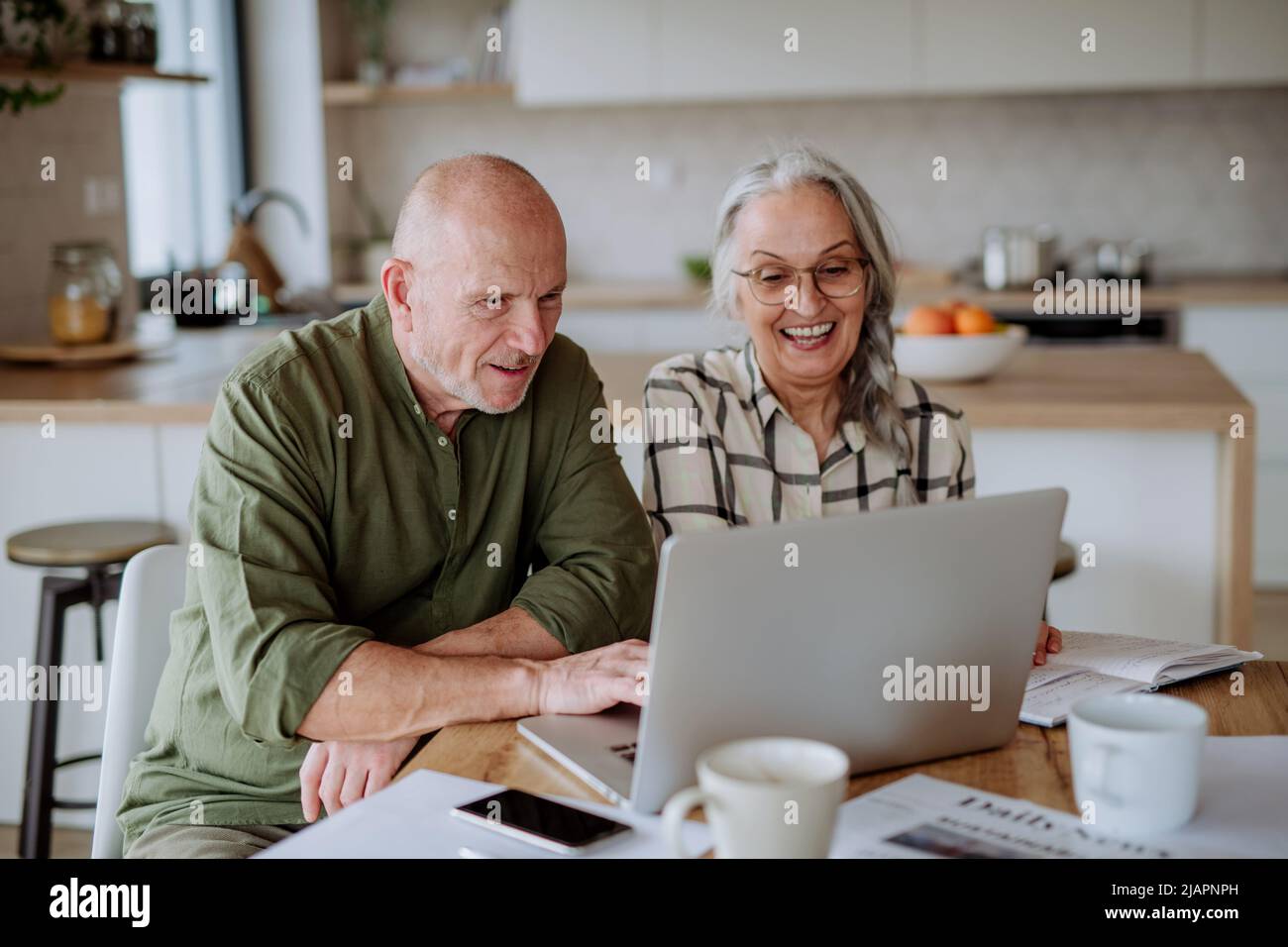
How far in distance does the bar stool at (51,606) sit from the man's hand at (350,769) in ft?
4.52

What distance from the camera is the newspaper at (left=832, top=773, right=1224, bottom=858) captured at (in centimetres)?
102

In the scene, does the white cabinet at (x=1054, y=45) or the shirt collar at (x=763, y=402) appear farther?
the white cabinet at (x=1054, y=45)

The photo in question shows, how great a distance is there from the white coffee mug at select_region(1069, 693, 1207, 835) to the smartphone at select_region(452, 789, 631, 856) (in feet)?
1.14

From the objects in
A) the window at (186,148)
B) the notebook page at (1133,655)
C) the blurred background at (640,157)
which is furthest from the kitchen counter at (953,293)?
the notebook page at (1133,655)

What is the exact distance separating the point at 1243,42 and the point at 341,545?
4237 mm

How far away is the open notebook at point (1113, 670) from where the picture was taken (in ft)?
4.47

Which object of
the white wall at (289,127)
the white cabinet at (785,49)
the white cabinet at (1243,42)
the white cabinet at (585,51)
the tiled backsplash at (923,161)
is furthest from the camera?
the white wall at (289,127)

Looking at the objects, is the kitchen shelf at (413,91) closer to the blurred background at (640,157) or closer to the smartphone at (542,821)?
the blurred background at (640,157)

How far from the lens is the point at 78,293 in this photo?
11.2ft

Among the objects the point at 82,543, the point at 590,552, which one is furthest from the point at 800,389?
the point at 82,543

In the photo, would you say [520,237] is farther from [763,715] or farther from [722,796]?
[722,796]

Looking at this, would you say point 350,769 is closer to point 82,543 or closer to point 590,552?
point 590,552

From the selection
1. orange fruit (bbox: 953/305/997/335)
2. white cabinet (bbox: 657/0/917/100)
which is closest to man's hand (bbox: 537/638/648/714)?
orange fruit (bbox: 953/305/997/335)
